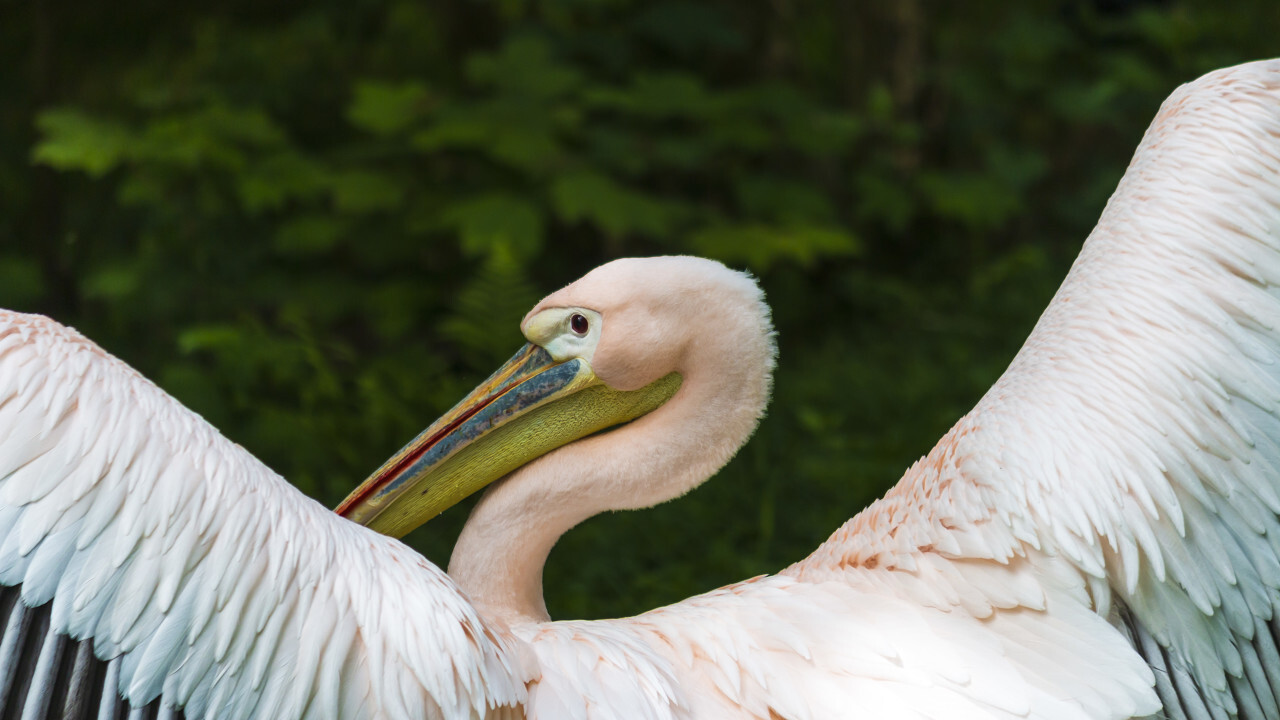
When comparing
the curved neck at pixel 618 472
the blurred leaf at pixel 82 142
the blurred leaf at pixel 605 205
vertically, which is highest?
the blurred leaf at pixel 82 142

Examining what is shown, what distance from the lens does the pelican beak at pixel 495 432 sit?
90.8 inches

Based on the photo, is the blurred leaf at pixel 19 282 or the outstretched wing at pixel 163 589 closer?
the outstretched wing at pixel 163 589

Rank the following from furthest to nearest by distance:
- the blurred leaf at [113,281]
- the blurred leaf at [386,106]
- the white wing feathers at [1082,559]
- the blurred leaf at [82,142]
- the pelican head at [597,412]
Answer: the blurred leaf at [386,106]
the blurred leaf at [113,281]
the blurred leaf at [82,142]
the pelican head at [597,412]
the white wing feathers at [1082,559]

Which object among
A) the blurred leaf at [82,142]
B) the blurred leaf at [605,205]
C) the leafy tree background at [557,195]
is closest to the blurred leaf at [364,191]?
the leafy tree background at [557,195]

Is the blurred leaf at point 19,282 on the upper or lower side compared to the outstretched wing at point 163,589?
upper

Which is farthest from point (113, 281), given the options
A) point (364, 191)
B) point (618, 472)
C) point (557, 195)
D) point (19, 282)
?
point (618, 472)

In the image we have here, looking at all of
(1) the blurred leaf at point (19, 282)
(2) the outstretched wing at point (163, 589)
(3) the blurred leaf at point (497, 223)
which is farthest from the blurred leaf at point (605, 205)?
(2) the outstretched wing at point (163, 589)

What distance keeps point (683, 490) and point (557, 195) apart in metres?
2.48

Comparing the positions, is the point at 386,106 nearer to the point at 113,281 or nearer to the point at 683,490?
the point at 113,281

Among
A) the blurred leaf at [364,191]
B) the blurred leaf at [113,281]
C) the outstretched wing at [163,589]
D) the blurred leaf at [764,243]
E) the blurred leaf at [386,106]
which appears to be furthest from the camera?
the blurred leaf at [764,243]

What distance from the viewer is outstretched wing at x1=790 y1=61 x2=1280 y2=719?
178 cm

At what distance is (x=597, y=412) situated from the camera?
7.72 ft

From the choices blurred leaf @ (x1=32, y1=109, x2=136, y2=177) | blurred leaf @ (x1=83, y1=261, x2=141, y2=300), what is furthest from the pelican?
blurred leaf @ (x1=83, y1=261, x2=141, y2=300)

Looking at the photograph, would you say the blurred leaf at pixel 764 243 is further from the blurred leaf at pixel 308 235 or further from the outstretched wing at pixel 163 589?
the outstretched wing at pixel 163 589
